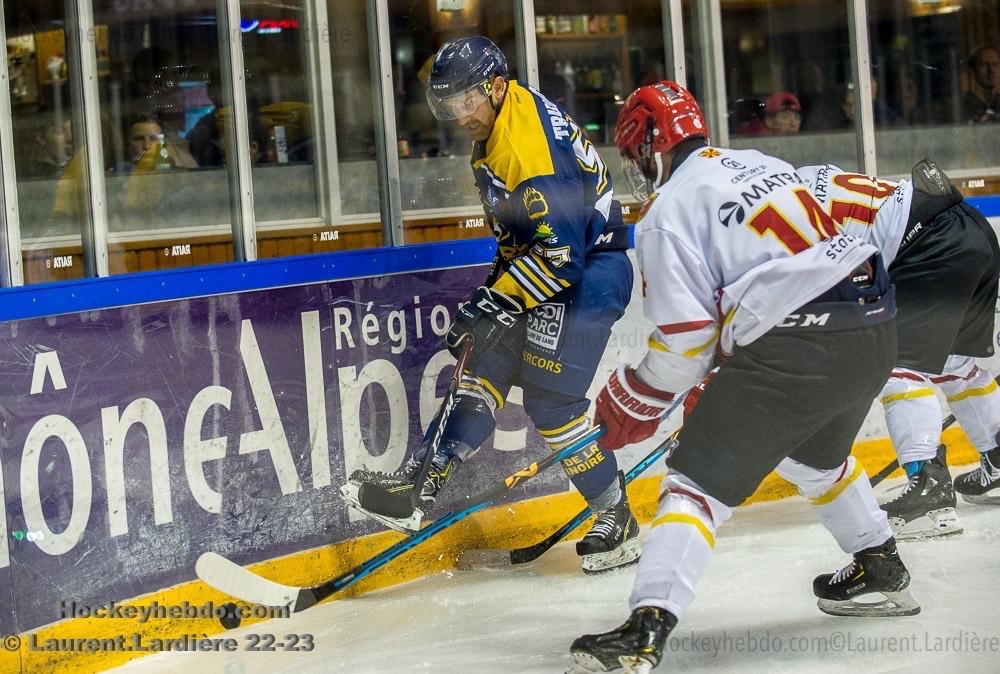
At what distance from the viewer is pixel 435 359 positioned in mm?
3451

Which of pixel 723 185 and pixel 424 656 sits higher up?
pixel 723 185

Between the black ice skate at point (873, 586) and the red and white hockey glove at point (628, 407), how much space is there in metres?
0.53

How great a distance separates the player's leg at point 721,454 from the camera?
7.31 ft

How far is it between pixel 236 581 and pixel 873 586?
1.34m

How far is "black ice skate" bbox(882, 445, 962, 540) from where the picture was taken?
3.28m

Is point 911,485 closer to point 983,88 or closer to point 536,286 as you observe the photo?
point 536,286

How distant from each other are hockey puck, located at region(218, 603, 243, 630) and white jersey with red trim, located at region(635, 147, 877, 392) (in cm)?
119

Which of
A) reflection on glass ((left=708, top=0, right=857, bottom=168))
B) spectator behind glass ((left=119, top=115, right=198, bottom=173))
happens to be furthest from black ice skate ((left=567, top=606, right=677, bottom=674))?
reflection on glass ((left=708, top=0, right=857, bottom=168))

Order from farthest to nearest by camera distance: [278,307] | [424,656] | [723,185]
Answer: [278,307] → [424,656] → [723,185]

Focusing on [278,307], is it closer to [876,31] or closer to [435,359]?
[435,359]

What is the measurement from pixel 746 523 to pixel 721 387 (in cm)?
97

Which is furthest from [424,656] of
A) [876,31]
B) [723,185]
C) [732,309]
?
[876,31]

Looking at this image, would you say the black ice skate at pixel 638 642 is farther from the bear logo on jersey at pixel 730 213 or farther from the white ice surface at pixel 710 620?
the bear logo on jersey at pixel 730 213

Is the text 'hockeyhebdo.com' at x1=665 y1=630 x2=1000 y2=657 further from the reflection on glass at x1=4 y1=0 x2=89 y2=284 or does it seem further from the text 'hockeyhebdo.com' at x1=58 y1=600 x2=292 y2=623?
the reflection on glass at x1=4 y1=0 x2=89 y2=284
